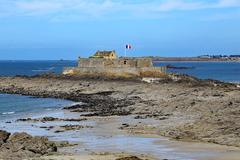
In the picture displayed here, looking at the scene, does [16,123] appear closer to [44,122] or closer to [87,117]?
[44,122]

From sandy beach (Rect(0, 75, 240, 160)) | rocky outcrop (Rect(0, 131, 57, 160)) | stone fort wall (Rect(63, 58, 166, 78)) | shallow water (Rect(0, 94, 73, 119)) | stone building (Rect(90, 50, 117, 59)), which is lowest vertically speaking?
shallow water (Rect(0, 94, 73, 119))

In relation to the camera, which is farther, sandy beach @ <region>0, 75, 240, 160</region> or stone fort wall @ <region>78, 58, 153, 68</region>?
stone fort wall @ <region>78, 58, 153, 68</region>

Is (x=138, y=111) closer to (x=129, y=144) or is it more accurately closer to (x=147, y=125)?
(x=147, y=125)

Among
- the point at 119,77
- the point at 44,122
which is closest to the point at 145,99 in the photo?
the point at 44,122

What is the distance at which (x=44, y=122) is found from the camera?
96.6 feet

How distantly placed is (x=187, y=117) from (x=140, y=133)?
5.52 meters

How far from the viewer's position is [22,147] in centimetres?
1819

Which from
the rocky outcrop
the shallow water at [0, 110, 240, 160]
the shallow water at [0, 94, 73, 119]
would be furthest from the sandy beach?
the shallow water at [0, 94, 73, 119]

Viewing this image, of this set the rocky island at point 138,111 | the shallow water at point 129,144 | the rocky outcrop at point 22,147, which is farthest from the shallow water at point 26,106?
the rocky outcrop at point 22,147

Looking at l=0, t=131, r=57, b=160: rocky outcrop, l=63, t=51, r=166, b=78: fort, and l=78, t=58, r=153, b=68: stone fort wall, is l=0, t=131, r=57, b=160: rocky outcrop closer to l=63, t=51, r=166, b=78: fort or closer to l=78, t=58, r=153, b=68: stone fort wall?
l=63, t=51, r=166, b=78: fort

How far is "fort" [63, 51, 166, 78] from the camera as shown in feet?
200

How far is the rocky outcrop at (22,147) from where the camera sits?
1705 centimetres

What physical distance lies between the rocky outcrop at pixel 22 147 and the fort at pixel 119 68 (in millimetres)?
40961

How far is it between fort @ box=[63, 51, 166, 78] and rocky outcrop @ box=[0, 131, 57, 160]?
4096 cm
